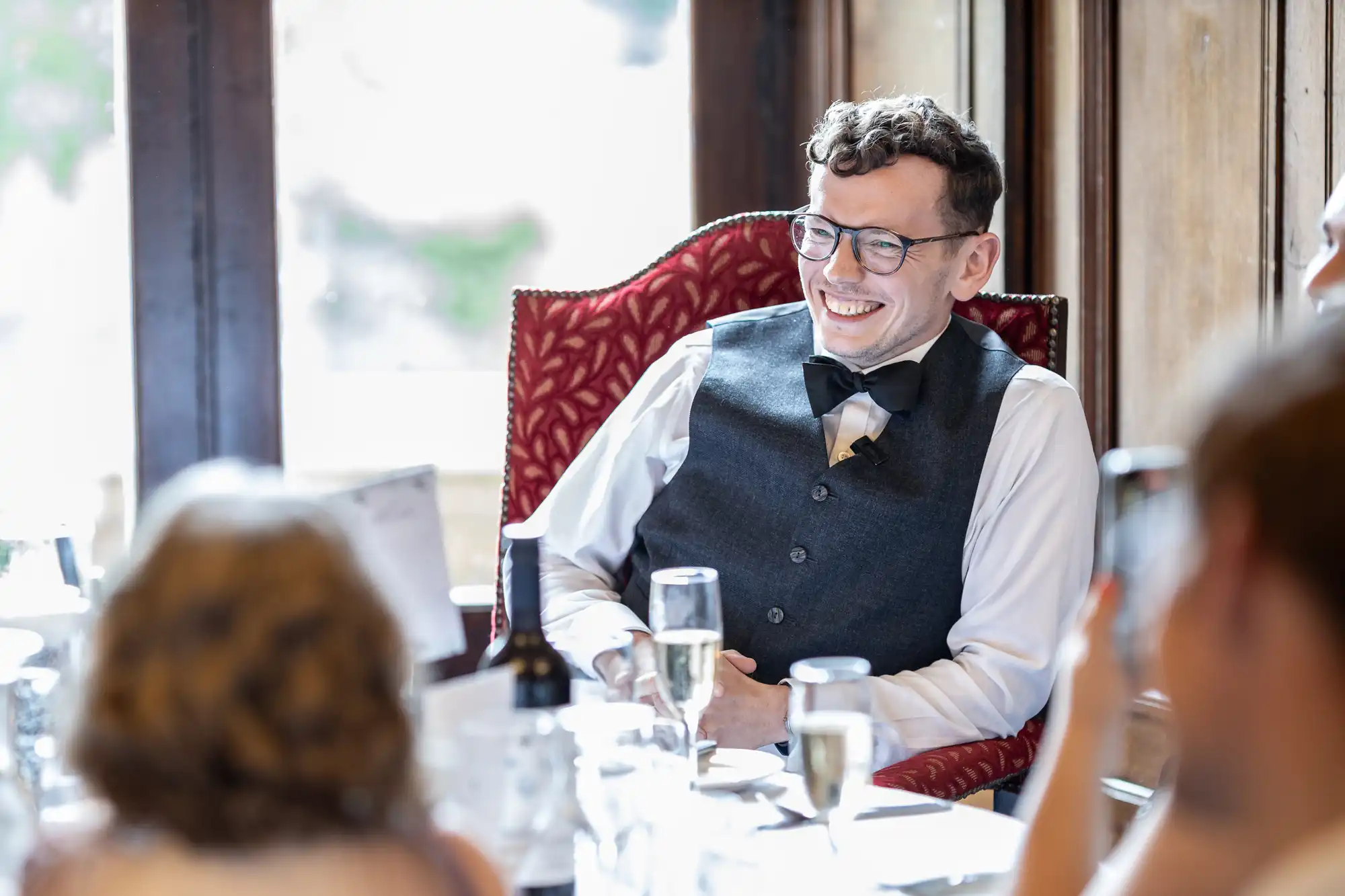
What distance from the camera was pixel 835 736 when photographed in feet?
3.56

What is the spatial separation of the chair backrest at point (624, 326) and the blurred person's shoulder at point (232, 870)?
1638 millimetres

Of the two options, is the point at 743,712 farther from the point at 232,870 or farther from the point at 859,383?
the point at 232,870

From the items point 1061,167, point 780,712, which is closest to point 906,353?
point 780,712

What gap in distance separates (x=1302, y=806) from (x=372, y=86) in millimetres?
3036

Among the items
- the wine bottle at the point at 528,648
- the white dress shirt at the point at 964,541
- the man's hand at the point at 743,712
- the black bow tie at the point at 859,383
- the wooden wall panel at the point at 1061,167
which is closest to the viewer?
the wine bottle at the point at 528,648

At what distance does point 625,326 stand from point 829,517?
21.3 inches

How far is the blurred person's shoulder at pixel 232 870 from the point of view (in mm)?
611

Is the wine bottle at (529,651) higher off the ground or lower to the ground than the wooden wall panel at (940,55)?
lower

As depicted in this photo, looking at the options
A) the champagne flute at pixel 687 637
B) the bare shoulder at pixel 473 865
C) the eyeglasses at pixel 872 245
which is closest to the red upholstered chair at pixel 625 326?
the eyeglasses at pixel 872 245

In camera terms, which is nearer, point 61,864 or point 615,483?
point 61,864

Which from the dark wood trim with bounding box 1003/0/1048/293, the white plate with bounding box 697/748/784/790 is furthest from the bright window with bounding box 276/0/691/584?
the white plate with bounding box 697/748/784/790

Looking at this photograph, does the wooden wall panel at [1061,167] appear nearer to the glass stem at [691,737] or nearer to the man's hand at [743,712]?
the man's hand at [743,712]

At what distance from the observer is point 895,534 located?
1998 millimetres

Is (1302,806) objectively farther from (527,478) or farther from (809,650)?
(527,478)
